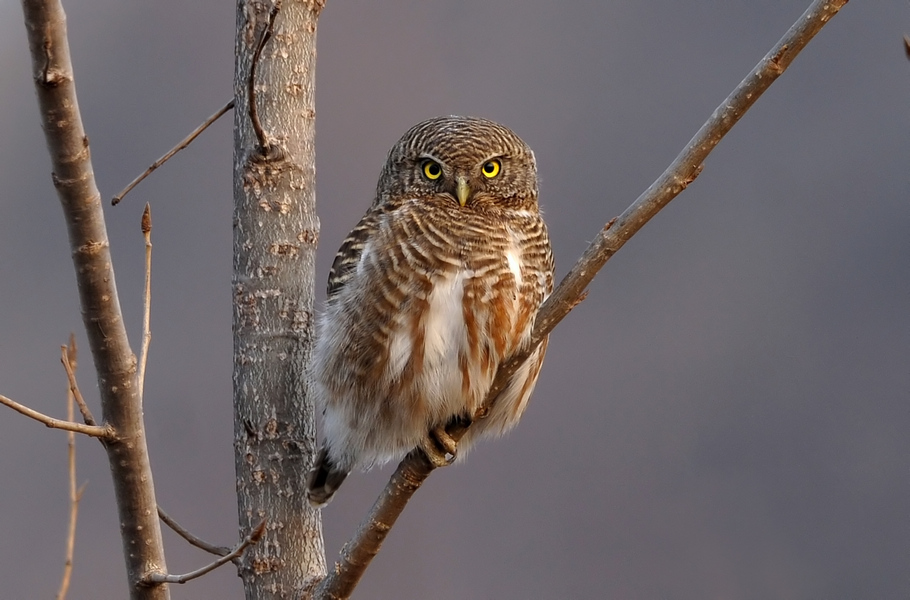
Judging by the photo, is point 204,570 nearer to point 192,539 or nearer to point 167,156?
point 192,539

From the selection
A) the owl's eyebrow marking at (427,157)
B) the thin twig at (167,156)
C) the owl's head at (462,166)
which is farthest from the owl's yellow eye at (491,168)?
the thin twig at (167,156)

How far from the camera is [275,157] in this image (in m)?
2.68

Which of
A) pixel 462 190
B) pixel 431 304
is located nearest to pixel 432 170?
pixel 462 190

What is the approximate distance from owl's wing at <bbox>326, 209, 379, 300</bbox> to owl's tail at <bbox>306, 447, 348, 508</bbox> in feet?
1.69

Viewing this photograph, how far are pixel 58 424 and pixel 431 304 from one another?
113 centimetres

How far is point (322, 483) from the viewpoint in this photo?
2.70 meters

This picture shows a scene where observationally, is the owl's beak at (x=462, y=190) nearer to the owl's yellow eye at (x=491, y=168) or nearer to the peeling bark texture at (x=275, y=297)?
the owl's yellow eye at (x=491, y=168)

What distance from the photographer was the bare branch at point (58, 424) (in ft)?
5.52

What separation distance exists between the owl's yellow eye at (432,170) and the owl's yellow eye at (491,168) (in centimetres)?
14

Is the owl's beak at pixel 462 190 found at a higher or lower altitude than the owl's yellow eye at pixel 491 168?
lower

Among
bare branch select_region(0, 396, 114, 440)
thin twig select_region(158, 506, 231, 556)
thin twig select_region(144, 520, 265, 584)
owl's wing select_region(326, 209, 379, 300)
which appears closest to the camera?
bare branch select_region(0, 396, 114, 440)

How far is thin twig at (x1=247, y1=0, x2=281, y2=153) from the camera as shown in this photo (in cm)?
214

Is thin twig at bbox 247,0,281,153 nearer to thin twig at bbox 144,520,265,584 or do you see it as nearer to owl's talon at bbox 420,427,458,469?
owl's talon at bbox 420,427,458,469

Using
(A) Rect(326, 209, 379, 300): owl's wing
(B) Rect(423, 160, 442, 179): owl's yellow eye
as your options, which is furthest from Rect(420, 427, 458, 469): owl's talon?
(B) Rect(423, 160, 442, 179): owl's yellow eye
